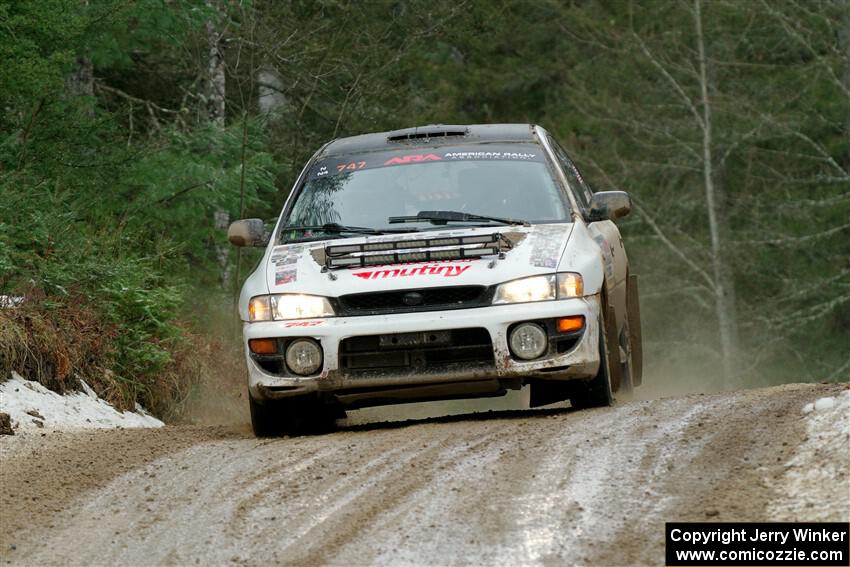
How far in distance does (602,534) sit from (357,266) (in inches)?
133

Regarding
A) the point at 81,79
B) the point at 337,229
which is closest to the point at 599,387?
the point at 337,229

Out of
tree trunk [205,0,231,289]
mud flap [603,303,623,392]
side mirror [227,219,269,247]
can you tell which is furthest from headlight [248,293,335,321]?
tree trunk [205,0,231,289]

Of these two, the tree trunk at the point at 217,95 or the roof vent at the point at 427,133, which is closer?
the roof vent at the point at 427,133

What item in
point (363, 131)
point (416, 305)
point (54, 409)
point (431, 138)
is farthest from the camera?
point (363, 131)

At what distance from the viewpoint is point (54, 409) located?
35.0ft

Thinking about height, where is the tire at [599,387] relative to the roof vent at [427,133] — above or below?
below

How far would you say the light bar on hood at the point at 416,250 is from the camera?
28.6 feet

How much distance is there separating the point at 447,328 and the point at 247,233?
188 centimetres

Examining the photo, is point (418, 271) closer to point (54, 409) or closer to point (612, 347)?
point (612, 347)

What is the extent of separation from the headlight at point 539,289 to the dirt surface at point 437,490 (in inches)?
27.5

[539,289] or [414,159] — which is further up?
[414,159]

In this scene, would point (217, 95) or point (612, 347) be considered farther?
point (217, 95)

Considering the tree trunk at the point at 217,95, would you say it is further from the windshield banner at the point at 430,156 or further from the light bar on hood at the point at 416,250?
the light bar on hood at the point at 416,250

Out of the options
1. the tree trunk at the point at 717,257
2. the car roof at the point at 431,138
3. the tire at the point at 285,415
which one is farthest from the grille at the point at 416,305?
the tree trunk at the point at 717,257
